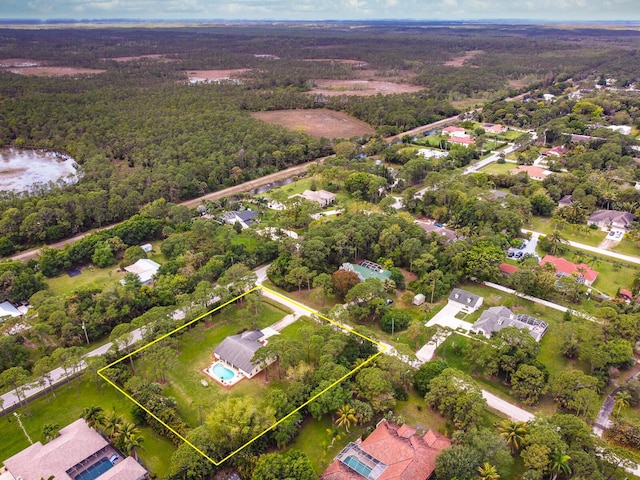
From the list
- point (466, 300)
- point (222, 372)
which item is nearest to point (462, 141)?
point (466, 300)

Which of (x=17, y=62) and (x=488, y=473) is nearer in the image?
(x=488, y=473)

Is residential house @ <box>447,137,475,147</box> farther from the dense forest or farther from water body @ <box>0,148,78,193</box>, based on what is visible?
water body @ <box>0,148,78,193</box>

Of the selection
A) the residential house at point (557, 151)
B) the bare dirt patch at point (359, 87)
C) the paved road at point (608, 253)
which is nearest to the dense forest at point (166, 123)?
the bare dirt patch at point (359, 87)

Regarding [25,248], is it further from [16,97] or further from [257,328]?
[16,97]

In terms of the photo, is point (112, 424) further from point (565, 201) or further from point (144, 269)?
point (565, 201)

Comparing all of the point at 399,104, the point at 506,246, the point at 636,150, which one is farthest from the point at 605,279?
the point at 399,104

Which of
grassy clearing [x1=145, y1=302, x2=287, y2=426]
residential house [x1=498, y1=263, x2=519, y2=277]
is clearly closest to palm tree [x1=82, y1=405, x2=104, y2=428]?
grassy clearing [x1=145, y1=302, x2=287, y2=426]
